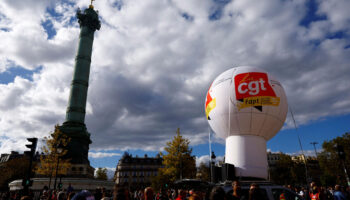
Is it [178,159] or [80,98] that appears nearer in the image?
[178,159]

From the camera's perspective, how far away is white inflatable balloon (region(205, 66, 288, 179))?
13.2 m

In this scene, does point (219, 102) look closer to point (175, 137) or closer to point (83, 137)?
point (175, 137)

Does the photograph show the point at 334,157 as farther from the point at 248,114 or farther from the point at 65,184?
the point at 65,184

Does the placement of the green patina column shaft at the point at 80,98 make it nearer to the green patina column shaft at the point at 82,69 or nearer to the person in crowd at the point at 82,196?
the green patina column shaft at the point at 82,69

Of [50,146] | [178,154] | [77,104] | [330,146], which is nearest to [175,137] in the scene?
[178,154]

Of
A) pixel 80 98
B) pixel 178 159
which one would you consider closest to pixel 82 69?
pixel 80 98

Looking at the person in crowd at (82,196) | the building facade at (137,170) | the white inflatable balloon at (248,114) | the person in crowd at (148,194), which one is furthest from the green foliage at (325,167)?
the person in crowd at (82,196)

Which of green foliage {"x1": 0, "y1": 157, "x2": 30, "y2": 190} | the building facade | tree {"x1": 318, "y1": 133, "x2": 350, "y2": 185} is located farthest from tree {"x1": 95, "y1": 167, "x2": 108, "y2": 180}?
tree {"x1": 318, "y1": 133, "x2": 350, "y2": 185}

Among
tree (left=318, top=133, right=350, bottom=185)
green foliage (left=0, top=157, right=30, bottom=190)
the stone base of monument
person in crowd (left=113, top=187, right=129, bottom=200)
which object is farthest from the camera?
green foliage (left=0, top=157, right=30, bottom=190)

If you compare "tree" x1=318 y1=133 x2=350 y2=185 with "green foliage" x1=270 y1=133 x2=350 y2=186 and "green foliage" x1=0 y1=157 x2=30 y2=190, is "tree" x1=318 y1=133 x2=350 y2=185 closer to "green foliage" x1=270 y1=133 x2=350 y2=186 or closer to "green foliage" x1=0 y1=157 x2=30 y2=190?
"green foliage" x1=270 y1=133 x2=350 y2=186

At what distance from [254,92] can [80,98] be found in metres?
50.6

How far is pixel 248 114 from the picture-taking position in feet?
43.4

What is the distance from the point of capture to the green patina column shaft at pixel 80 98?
5047cm

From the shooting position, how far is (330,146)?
46375 millimetres
